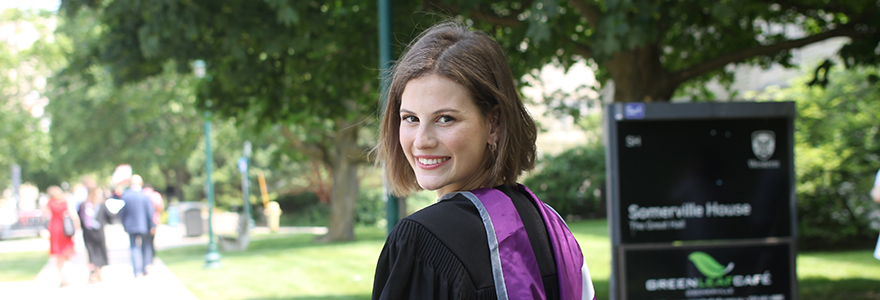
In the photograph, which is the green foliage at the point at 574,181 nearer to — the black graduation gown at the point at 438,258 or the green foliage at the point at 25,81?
the green foliage at the point at 25,81

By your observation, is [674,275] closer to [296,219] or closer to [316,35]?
[316,35]

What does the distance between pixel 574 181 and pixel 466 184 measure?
2709 centimetres

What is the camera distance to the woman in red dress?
11.8 metres

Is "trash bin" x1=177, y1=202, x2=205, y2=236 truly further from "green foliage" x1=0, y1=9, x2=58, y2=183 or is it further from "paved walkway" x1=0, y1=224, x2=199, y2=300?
"paved walkway" x1=0, y1=224, x2=199, y2=300

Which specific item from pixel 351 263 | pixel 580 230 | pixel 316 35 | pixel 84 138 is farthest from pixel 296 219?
pixel 316 35

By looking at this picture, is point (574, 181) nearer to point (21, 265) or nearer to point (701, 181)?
point (21, 265)

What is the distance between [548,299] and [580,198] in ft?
90.0

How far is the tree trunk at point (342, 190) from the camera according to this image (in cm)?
2220

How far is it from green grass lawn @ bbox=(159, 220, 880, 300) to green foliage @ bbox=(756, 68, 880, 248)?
1.85 feet

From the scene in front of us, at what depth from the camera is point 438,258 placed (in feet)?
4.40

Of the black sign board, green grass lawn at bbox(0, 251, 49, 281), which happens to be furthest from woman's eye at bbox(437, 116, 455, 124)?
green grass lawn at bbox(0, 251, 49, 281)

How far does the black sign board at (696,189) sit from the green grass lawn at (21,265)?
490 inches

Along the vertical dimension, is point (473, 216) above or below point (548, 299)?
above

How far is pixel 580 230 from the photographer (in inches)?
887
